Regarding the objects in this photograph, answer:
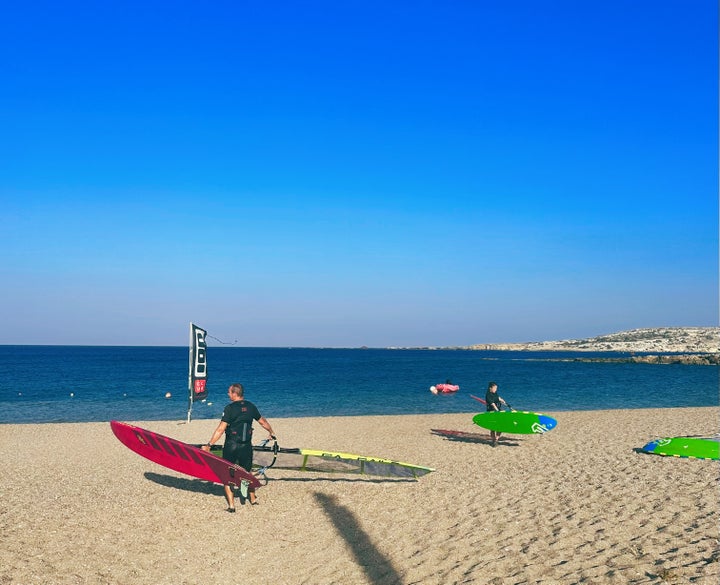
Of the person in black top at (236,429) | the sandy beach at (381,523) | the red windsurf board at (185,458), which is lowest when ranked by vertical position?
the sandy beach at (381,523)

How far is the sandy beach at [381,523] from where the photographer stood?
6.29m

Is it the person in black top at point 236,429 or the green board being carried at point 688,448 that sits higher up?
the person in black top at point 236,429

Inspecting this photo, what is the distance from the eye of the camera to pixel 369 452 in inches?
600

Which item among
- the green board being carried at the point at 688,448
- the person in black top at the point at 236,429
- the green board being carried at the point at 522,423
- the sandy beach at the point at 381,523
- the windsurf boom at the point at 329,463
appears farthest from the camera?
the green board being carried at the point at 522,423

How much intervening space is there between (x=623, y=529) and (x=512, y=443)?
28.0 feet

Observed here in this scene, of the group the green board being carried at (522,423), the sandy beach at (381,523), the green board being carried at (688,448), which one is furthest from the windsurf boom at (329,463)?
the green board being carried at (688,448)

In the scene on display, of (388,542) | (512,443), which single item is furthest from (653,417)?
(388,542)

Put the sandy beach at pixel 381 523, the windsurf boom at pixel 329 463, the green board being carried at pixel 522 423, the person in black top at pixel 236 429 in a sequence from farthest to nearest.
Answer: the green board being carried at pixel 522 423 < the windsurf boom at pixel 329 463 < the person in black top at pixel 236 429 < the sandy beach at pixel 381 523

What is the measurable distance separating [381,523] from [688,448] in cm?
848

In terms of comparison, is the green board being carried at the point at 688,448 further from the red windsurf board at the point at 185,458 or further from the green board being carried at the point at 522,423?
the red windsurf board at the point at 185,458

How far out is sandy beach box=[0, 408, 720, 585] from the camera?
20.6 ft

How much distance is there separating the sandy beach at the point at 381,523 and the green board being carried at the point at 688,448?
18.8 inches

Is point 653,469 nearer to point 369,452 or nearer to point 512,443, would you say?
point 512,443

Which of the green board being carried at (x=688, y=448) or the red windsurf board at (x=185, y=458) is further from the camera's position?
the green board being carried at (x=688, y=448)
